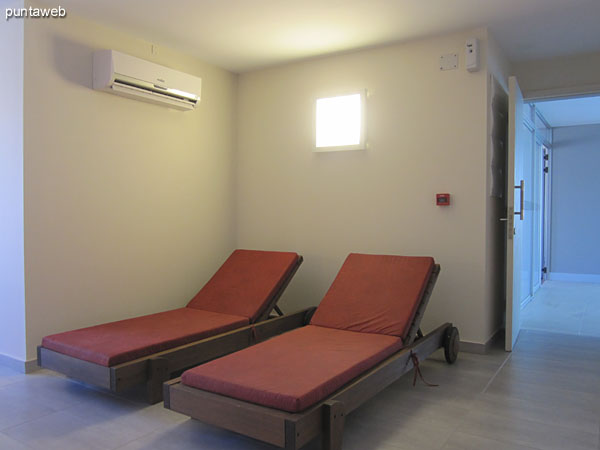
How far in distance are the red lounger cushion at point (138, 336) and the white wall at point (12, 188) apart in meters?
0.47

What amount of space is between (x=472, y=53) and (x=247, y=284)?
265 centimetres

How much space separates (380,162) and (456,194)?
742mm

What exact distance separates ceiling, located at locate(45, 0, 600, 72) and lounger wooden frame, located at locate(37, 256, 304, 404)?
235 centimetres

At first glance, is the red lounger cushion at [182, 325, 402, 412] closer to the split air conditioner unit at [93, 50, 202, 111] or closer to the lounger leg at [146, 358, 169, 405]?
the lounger leg at [146, 358, 169, 405]

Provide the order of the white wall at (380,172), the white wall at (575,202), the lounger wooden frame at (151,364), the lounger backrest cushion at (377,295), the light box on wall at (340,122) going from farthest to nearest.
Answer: the white wall at (575,202) < the light box on wall at (340,122) < the white wall at (380,172) < the lounger backrest cushion at (377,295) < the lounger wooden frame at (151,364)

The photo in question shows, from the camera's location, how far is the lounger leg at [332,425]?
214cm

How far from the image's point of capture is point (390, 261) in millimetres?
3801

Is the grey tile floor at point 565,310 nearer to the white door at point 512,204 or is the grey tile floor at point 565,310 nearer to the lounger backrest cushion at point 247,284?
the white door at point 512,204

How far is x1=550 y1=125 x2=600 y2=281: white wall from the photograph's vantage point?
26.9ft

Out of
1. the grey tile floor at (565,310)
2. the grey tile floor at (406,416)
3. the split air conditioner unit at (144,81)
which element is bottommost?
the grey tile floor at (565,310)

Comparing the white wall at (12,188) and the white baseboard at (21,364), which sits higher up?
the white wall at (12,188)

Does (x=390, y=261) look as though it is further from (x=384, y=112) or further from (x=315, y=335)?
(x=384, y=112)

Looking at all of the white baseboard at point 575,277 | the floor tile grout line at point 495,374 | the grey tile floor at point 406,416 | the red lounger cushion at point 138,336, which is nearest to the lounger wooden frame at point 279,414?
the grey tile floor at point 406,416

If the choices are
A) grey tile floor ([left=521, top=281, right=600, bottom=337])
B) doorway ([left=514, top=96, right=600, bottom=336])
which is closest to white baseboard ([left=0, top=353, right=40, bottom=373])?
grey tile floor ([left=521, top=281, right=600, bottom=337])
